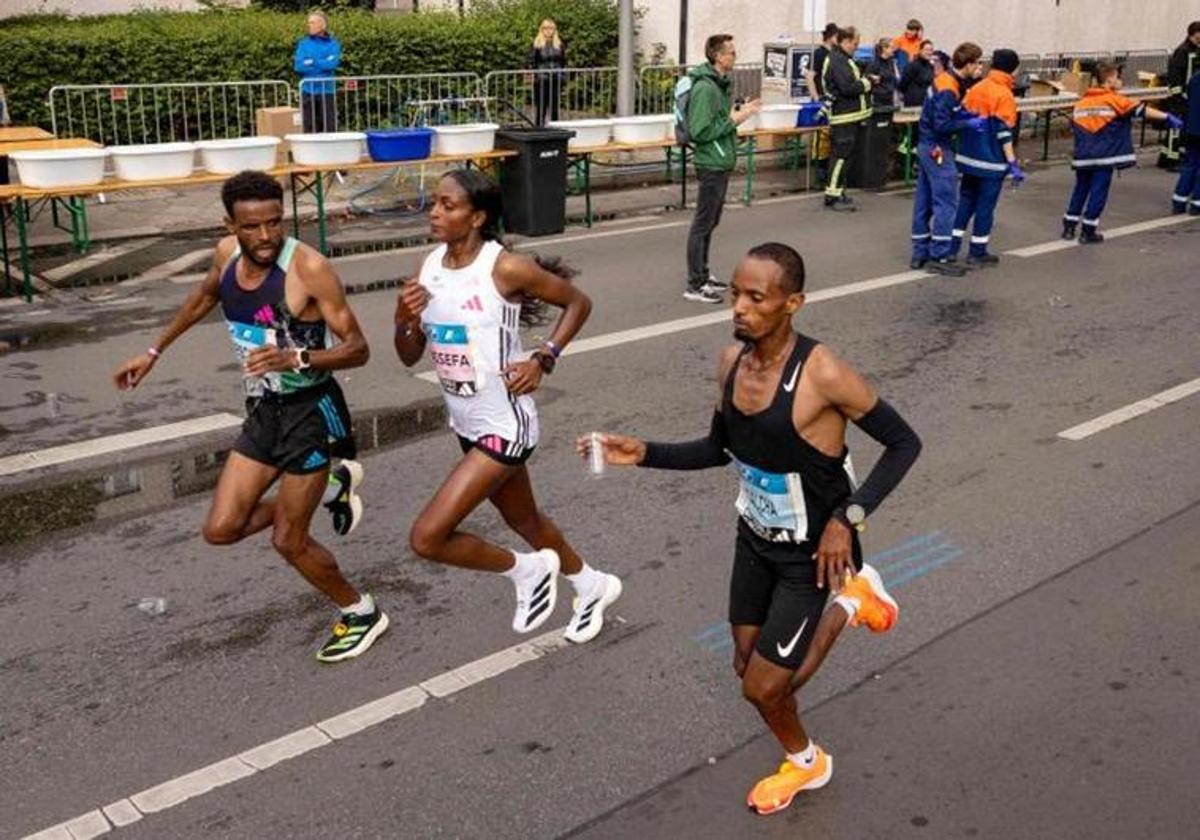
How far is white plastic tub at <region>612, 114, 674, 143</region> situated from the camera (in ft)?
49.6

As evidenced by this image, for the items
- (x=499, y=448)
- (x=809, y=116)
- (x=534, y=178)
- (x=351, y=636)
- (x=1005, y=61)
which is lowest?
(x=351, y=636)

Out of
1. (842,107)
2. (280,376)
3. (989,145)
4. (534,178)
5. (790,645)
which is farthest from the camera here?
(842,107)

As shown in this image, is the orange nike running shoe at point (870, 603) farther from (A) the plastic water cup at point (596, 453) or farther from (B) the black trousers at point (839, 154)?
(B) the black trousers at point (839, 154)

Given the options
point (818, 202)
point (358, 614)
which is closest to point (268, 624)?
point (358, 614)

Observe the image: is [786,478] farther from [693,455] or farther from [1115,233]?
[1115,233]

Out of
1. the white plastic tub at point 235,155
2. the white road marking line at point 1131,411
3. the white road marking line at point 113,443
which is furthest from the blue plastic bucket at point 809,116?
the white road marking line at point 113,443

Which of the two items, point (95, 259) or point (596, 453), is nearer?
point (596, 453)

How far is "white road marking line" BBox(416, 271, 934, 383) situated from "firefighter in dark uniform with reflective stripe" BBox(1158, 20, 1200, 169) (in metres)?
7.55

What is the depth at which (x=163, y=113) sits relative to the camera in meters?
16.9

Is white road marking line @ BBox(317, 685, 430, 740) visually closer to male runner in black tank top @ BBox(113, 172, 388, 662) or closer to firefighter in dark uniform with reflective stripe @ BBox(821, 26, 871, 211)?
male runner in black tank top @ BBox(113, 172, 388, 662)

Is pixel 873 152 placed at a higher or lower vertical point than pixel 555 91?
lower

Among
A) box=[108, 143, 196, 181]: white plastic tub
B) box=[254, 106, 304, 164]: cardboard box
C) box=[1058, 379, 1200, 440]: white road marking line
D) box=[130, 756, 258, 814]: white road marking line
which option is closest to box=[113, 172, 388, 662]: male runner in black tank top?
box=[130, 756, 258, 814]: white road marking line

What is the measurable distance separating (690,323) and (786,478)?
6691 millimetres

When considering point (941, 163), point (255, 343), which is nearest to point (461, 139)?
point (941, 163)
